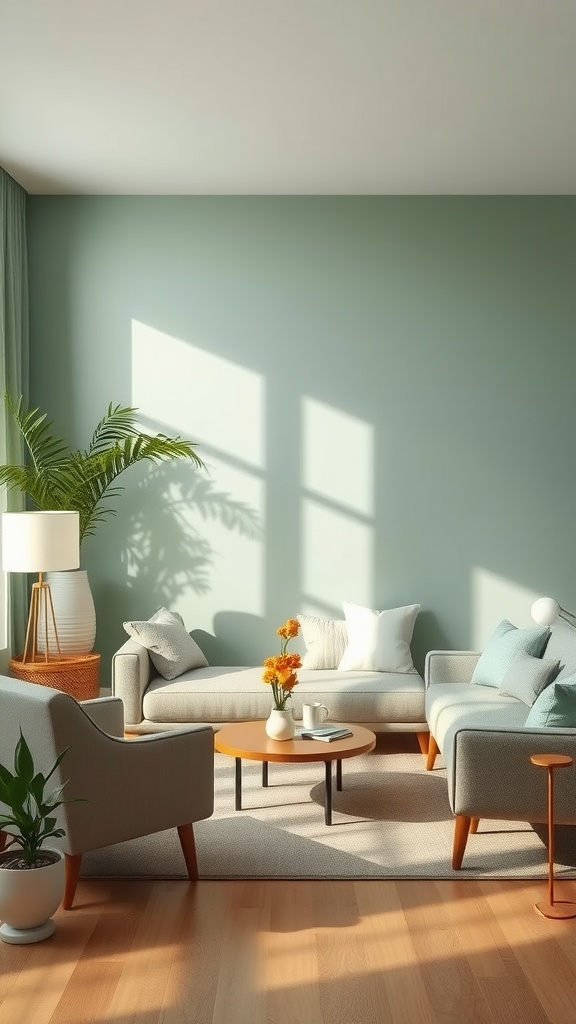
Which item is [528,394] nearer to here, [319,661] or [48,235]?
[319,661]

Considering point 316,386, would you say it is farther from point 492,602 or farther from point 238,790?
point 238,790

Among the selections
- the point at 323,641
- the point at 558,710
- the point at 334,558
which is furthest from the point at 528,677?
the point at 334,558

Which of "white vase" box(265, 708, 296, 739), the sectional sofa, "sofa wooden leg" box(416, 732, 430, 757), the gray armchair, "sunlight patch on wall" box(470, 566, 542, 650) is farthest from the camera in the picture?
"sunlight patch on wall" box(470, 566, 542, 650)

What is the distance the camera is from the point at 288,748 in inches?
177

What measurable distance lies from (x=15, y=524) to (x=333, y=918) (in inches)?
113

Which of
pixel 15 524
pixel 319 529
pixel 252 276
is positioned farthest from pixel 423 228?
pixel 15 524

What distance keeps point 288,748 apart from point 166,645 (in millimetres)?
1567

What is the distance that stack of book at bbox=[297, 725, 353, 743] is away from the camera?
4.70 metres

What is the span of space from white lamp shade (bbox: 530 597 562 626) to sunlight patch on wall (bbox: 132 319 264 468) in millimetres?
2031

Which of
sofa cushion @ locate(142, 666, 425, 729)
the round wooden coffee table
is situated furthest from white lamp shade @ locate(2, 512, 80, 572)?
the round wooden coffee table

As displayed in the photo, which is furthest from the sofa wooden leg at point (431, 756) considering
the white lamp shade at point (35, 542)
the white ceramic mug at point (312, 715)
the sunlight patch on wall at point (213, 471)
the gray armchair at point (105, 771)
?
the white lamp shade at point (35, 542)

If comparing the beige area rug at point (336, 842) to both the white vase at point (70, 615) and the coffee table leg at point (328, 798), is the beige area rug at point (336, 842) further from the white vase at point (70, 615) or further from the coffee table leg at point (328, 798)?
the white vase at point (70, 615)

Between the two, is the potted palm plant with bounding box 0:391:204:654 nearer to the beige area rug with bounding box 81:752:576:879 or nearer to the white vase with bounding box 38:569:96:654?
the white vase with bounding box 38:569:96:654

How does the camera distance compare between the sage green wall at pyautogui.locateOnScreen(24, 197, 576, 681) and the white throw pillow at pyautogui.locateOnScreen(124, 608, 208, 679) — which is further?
the sage green wall at pyautogui.locateOnScreen(24, 197, 576, 681)
